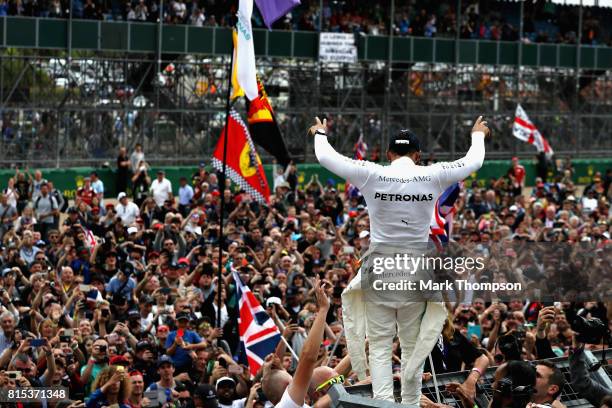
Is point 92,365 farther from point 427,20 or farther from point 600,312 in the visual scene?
point 427,20

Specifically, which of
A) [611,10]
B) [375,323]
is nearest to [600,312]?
[375,323]

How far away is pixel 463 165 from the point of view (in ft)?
23.4

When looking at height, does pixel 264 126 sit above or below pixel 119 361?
above

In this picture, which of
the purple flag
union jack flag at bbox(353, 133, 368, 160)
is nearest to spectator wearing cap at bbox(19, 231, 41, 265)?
the purple flag

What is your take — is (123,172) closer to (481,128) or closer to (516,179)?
(516,179)

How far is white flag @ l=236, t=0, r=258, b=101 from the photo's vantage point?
595 inches

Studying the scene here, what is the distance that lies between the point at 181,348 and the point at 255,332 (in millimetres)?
947

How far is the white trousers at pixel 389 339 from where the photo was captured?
7.08m

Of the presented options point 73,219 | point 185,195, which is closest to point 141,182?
point 185,195

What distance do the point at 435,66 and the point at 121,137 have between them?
1207 cm

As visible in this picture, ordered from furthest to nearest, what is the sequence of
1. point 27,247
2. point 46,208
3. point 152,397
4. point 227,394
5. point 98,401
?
point 46,208 → point 27,247 → point 152,397 → point 227,394 → point 98,401

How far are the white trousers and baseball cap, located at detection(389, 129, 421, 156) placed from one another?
0.81 meters

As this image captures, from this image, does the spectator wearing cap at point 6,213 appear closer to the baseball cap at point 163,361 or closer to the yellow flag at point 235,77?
the yellow flag at point 235,77

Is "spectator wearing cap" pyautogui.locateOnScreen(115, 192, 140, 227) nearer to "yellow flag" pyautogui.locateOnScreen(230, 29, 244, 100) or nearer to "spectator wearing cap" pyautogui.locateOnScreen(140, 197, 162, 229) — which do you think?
"spectator wearing cap" pyautogui.locateOnScreen(140, 197, 162, 229)
